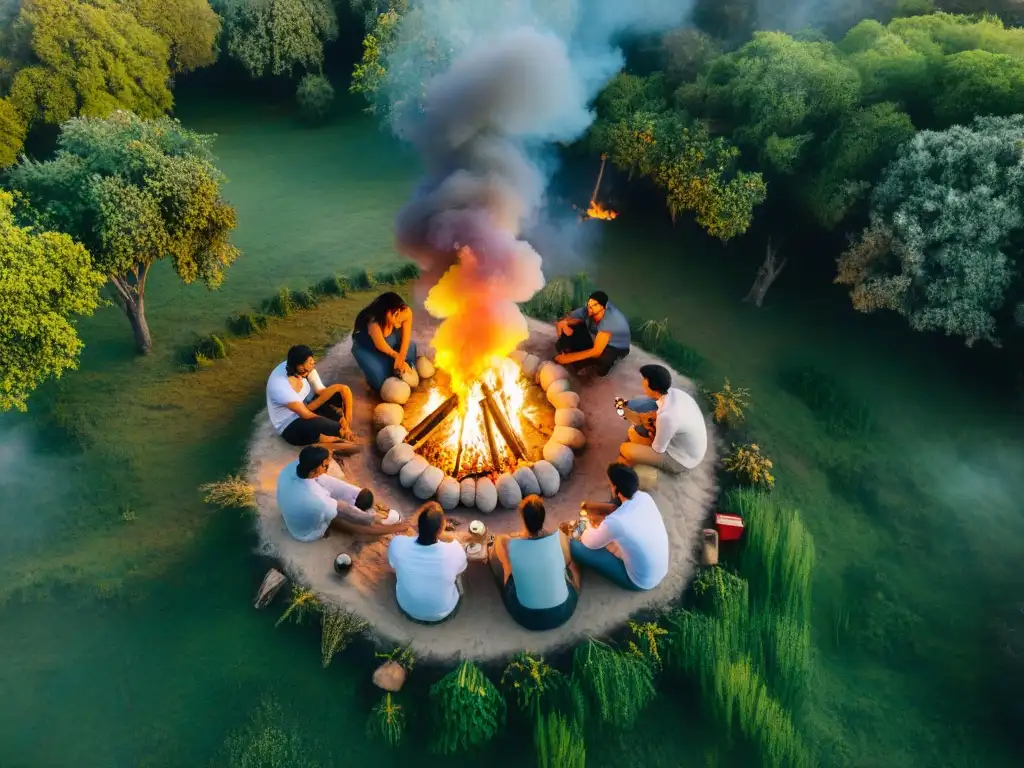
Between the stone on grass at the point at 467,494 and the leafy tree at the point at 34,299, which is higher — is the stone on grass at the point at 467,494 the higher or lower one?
the lower one

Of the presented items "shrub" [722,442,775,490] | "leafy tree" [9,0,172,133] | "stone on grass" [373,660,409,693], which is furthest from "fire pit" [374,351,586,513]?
"leafy tree" [9,0,172,133]

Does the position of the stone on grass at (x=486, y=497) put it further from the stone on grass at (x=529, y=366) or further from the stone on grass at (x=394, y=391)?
the stone on grass at (x=529, y=366)

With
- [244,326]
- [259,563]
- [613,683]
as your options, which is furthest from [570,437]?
[244,326]

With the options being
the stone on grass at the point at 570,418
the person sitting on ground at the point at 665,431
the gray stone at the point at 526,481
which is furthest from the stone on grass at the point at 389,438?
the person sitting on ground at the point at 665,431

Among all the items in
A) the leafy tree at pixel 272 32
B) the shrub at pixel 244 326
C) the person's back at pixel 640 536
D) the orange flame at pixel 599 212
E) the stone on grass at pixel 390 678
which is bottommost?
the stone on grass at pixel 390 678

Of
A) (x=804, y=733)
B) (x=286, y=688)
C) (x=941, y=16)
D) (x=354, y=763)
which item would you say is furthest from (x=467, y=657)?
(x=941, y=16)

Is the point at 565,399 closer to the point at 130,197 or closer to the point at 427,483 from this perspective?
the point at 427,483
